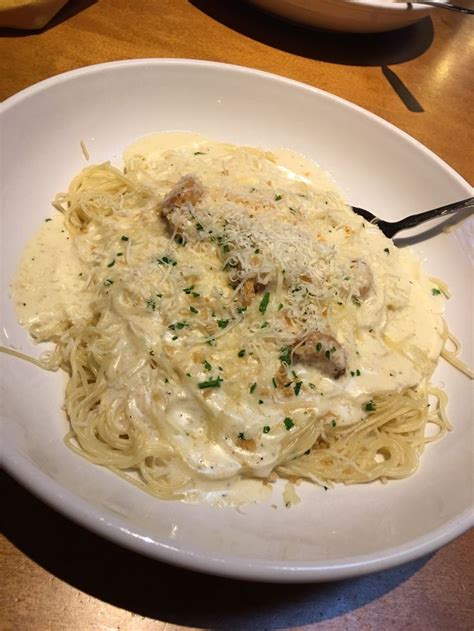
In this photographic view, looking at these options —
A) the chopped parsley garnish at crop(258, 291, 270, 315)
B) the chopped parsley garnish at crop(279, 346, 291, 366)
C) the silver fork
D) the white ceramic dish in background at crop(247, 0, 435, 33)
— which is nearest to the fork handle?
the silver fork

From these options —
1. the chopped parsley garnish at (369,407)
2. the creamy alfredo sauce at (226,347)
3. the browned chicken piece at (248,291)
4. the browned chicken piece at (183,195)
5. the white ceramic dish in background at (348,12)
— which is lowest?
the chopped parsley garnish at (369,407)

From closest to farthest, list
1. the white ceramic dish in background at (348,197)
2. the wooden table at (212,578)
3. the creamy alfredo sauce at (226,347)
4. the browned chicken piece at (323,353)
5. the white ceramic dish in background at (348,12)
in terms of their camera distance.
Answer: the white ceramic dish in background at (348,197) < the wooden table at (212,578) < the creamy alfredo sauce at (226,347) < the browned chicken piece at (323,353) < the white ceramic dish in background at (348,12)

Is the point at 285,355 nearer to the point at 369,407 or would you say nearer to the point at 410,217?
the point at 369,407

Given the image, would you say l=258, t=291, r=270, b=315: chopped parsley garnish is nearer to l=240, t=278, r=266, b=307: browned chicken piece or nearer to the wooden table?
l=240, t=278, r=266, b=307: browned chicken piece

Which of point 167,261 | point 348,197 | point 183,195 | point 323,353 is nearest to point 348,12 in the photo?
point 348,197

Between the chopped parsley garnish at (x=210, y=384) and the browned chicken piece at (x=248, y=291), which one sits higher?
the browned chicken piece at (x=248, y=291)

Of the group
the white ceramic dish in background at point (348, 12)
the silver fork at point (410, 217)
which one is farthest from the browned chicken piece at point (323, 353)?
the white ceramic dish in background at point (348, 12)

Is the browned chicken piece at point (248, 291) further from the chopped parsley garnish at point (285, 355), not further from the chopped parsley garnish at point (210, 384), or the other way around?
the chopped parsley garnish at point (210, 384)
